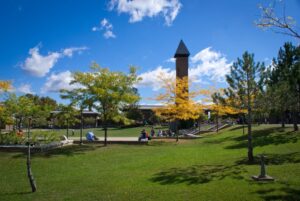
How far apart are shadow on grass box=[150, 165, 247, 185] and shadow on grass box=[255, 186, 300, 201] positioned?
7.89 feet

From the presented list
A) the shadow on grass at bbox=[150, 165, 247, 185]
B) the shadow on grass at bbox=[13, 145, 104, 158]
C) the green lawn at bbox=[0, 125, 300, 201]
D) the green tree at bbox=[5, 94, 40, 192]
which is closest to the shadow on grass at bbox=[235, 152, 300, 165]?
the green lawn at bbox=[0, 125, 300, 201]

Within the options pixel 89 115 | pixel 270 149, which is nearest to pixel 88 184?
pixel 270 149

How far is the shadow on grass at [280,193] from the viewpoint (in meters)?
9.32

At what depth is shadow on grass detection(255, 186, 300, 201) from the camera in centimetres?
932

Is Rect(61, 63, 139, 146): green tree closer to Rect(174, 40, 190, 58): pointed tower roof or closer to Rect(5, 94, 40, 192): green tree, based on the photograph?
Rect(5, 94, 40, 192): green tree

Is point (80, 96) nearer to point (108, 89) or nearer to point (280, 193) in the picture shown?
point (108, 89)

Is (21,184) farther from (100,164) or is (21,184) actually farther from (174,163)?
(174,163)

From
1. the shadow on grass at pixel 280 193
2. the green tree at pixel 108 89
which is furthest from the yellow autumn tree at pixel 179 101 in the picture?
the shadow on grass at pixel 280 193

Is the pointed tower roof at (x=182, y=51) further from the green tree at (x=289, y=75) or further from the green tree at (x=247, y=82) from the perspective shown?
the green tree at (x=247, y=82)

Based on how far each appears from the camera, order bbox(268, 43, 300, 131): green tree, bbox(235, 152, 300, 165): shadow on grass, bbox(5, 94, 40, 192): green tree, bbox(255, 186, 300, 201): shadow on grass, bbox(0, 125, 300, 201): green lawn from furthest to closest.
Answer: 1. bbox(5, 94, 40, 192): green tree
2. bbox(268, 43, 300, 131): green tree
3. bbox(235, 152, 300, 165): shadow on grass
4. bbox(0, 125, 300, 201): green lawn
5. bbox(255, 186, 300, 201): shadow on grass

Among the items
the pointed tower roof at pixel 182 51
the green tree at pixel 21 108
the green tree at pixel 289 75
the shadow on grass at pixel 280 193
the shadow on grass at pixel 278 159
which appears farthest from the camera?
the pointed tower roof at pixel 182 51

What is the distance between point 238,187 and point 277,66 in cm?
2169

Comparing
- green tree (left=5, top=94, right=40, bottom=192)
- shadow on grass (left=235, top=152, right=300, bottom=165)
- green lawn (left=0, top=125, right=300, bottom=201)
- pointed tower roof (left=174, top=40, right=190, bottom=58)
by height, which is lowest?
green lawn (left=0, top=125, right=300, bottom=201)

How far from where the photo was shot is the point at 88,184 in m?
12.5
